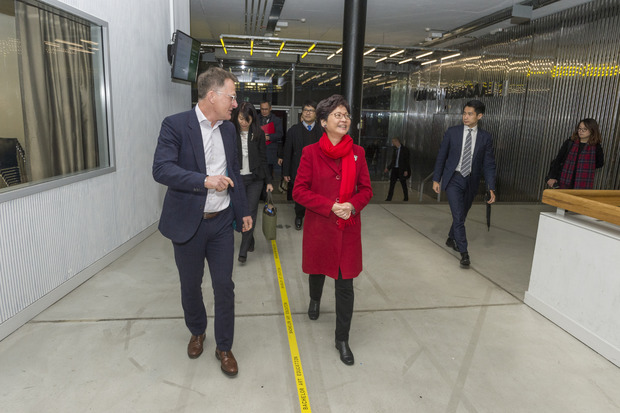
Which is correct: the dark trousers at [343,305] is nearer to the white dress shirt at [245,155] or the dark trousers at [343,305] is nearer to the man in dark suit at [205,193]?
the man in dark suit at [205,193]

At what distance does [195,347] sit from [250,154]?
7.43 feet

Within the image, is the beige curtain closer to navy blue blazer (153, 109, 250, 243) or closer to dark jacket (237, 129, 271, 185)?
dark jacket (237, 129, 271, 185)

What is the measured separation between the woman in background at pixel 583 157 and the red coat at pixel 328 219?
4.22 m

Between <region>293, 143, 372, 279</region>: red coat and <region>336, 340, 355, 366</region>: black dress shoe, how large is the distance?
500mm

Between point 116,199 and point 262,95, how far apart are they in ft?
34.0

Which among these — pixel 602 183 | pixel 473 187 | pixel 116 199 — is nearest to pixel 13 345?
pixel 116 199

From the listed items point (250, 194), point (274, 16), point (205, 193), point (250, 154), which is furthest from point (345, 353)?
point (274, 16)

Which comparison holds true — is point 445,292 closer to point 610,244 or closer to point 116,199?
point 610,244

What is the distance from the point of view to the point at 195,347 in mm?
2732

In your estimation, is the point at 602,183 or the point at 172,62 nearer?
the point at 172,62

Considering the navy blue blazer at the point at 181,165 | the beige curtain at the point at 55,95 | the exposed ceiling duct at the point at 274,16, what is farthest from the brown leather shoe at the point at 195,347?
the exposed ceiling duct at the point at 274,16

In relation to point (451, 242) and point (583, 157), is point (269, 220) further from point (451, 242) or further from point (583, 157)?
point (583, 157)

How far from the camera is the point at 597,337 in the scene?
2.97 m

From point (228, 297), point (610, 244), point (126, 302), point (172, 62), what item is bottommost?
point (126, 302)
